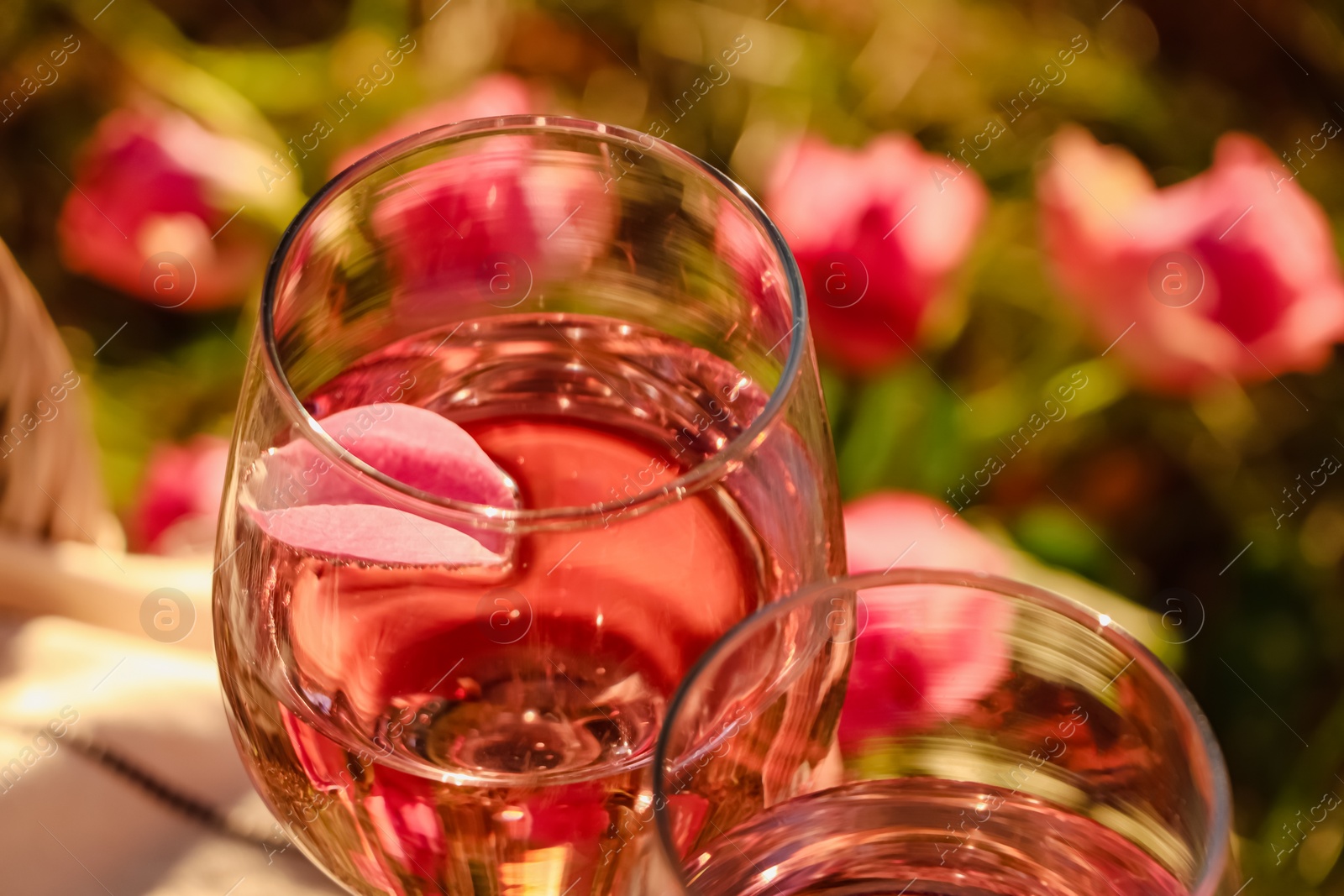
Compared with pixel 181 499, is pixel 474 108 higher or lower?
higher

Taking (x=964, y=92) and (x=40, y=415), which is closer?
(x=40, y=415)

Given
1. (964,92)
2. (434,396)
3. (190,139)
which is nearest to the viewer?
(434,396)

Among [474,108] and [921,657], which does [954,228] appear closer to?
[474,108]

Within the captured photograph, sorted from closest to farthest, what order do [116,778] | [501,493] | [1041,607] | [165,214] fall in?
[1041,607] < [501,493] < [116,778] < [165,214]

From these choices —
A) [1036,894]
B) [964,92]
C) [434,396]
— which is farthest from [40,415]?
[964,92]

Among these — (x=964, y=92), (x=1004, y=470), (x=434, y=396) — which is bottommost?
(x=434, y=396)

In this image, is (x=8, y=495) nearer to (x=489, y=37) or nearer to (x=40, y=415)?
(x=40, y=415)

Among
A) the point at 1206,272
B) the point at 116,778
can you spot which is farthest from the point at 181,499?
the point at 1206,272
